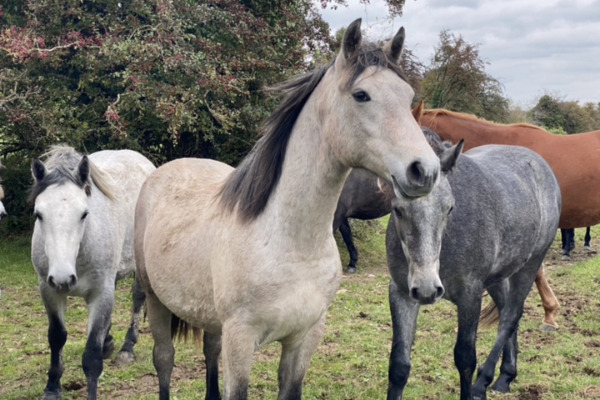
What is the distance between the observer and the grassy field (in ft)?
14.7

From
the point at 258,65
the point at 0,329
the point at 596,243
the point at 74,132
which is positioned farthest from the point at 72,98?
the point at 596,243

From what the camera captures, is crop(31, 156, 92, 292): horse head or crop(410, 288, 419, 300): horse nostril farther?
crop(31, 156, 92, 292): horse head

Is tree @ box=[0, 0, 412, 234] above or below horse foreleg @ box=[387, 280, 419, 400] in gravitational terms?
above

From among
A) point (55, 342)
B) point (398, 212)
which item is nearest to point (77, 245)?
point (55, 342)

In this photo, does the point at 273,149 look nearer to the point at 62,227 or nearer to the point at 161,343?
the point at 161,343

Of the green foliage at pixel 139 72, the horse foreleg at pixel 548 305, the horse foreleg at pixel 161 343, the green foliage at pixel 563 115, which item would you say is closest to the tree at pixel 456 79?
the green foliage at pixel 563 115

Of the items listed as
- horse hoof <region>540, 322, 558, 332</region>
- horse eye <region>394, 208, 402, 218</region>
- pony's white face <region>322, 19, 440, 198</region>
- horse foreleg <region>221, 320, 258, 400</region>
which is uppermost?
pony's white face <region>322, 19, 440, 198</region>

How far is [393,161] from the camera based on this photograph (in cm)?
215

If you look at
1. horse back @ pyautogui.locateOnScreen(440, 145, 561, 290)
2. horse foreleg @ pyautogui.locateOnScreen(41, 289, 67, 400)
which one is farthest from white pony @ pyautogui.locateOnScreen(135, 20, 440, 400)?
horse foreleg @ pyautogui.locateOnScreen(41, 289, 67, 400)

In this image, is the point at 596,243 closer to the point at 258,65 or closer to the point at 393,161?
the point at 258,65

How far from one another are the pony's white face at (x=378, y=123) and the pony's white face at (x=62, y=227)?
7.00 ft

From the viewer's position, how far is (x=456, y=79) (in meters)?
22.3

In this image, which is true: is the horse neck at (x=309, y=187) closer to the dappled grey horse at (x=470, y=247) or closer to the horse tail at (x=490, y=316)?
the dappled grey horse at (x=470, y=247)

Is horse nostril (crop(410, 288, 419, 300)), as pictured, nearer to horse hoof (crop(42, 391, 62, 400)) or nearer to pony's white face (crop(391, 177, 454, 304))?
pony's white face (crop(391, 177, 454, 304))
